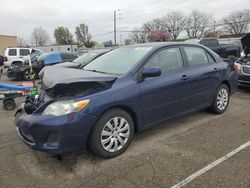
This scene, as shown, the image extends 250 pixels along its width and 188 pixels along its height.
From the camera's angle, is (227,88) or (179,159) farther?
(227,88)

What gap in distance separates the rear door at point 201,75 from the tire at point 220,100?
0.55ft

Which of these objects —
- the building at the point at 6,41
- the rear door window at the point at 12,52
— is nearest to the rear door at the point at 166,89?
the rear door window at the point at 12,52

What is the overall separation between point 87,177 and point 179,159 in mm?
1226

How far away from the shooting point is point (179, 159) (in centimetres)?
316

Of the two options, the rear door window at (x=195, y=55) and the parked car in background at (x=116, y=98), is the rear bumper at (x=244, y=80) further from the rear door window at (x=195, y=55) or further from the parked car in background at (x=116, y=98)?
the rear door window at (x=195, y=55)

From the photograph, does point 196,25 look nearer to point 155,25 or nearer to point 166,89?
point 155,25

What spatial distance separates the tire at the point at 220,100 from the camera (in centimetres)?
481

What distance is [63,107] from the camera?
2.83 meters

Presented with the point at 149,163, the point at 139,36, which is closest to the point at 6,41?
the point at 139,36

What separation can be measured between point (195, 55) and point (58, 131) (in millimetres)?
2965

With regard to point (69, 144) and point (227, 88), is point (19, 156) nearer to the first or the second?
point (69, 144)

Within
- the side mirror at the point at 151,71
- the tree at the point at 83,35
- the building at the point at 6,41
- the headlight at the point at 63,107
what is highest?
the tree at the point at 83,35

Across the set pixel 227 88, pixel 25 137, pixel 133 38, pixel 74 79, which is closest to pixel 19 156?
pixel 25 137

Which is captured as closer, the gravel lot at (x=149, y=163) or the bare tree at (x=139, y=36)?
the gravel lot at (x=149, y=163)
